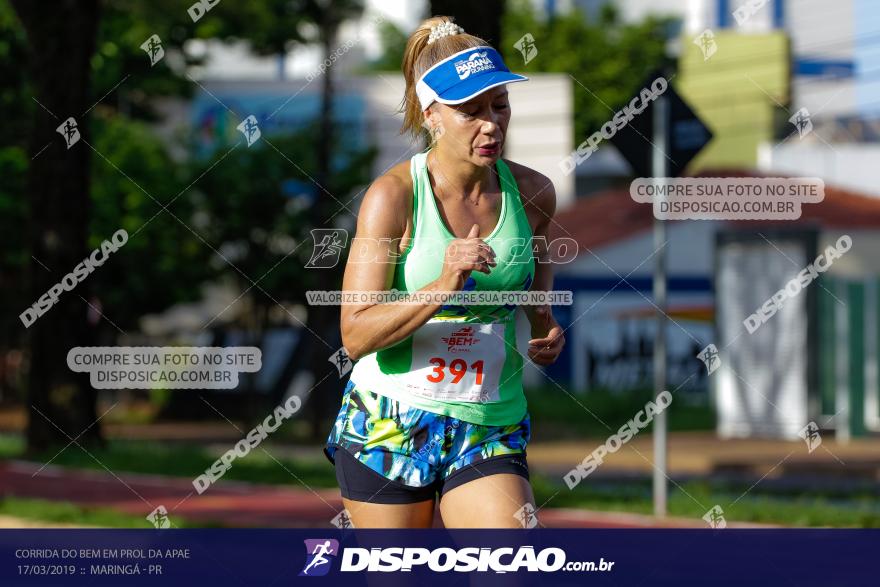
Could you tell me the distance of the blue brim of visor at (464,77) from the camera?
3.79 m

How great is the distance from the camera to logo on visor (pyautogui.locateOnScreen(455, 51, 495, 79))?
3.82 m

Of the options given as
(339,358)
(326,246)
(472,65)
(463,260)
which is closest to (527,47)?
(339,358)

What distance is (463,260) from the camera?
12.0ft

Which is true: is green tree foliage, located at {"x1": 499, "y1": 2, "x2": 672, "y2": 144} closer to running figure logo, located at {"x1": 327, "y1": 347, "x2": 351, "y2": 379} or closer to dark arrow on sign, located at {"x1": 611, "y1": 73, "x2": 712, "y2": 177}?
dark arrow on sign, located at {"x1": 611, "y1": 73, "x2": 712, "y2": 177}

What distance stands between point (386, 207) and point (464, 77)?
369 mm

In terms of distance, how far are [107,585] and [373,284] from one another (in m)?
2.08

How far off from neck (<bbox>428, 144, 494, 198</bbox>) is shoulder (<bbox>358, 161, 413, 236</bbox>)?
11 centimetres

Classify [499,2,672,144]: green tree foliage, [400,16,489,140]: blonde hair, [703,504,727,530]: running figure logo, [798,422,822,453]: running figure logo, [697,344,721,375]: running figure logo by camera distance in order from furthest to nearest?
[499,2,672,144]: green tree foliage
[798,422,822,453]: running figure logo
[697,344,721,375]: running figure logo
[703,504,727,530]: running figure logo
[400,16,489,140]: blonde hair

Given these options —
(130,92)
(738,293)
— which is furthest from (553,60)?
(738,293)

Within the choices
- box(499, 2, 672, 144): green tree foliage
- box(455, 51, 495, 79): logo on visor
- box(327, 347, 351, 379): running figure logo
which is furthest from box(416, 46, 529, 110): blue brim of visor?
box(499, 2, 672, 144): green tree foliage

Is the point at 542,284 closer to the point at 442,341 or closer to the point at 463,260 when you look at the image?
the point at 442,341

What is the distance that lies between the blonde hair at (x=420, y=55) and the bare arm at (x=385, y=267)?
0.24 meters

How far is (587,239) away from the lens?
3195 centimetres

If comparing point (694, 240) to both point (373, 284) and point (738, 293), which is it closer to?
point (738, 293)
